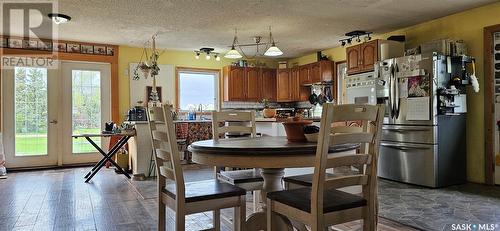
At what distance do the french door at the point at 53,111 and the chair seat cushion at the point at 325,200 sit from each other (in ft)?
18.0

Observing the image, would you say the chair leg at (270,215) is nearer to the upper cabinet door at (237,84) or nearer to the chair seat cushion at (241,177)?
the chair seat cushion at (241,177)

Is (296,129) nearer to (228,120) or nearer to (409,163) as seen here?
(228,120)

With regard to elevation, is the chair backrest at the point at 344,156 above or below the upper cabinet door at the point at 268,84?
below

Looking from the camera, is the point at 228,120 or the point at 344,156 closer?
the point at 344,156

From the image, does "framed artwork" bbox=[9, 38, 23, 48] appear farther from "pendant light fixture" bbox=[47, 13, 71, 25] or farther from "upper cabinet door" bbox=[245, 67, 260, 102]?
"upper cabinet door" bbox=[245, 67, 260, 102]

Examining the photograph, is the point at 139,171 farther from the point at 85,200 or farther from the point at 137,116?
the point at 85,200

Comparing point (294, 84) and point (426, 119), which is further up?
point (294, 84)

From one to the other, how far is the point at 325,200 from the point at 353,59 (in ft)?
A: 14.2

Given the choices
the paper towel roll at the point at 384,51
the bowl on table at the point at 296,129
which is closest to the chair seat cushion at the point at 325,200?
the bowl on table at the point at 296,129

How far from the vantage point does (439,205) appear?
3.32m

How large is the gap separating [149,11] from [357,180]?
11.9 ft

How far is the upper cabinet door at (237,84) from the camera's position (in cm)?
740

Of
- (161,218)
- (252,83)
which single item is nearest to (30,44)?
(252,83)

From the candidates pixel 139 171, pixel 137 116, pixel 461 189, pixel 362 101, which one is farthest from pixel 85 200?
pixel 461 189
